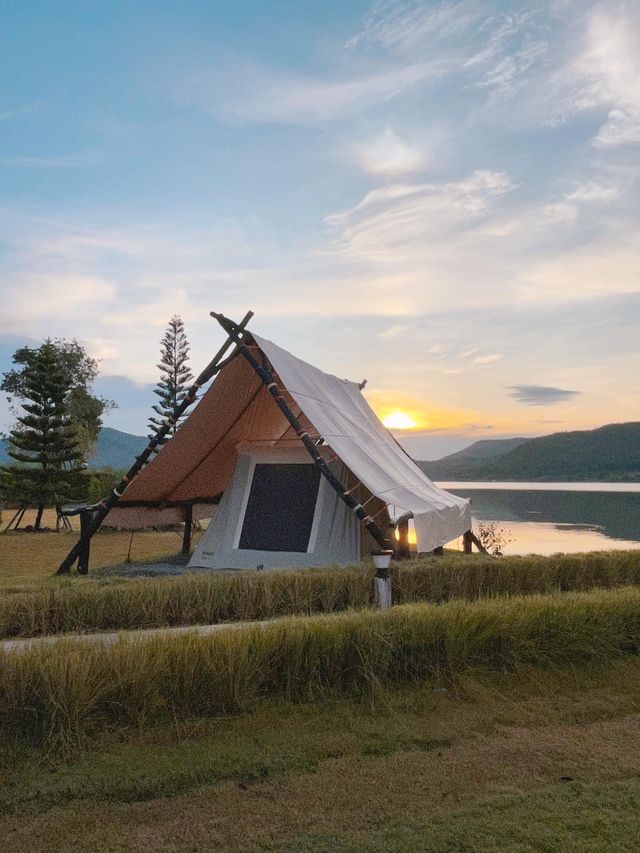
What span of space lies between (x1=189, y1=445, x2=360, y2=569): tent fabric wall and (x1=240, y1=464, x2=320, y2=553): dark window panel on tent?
0.06m

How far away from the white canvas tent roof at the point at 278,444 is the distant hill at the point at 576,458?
54.7 m

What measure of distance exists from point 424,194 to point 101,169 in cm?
392

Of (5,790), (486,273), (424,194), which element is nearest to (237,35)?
(424,194)

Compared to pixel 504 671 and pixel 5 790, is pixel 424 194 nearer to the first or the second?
pixel 504 671

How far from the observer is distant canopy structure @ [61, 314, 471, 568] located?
7.16 m

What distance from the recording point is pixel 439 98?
8.20 m

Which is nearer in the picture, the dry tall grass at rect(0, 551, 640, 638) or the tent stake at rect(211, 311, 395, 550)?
the dry tall grass at rect(0, 551, 640, 638)

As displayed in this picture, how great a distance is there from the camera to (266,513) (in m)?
8.05

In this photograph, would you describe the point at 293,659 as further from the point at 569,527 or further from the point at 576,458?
the point at 576,458

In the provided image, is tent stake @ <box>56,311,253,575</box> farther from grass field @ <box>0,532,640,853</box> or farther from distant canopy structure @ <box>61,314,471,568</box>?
grass field @ <box>0,532,640,853</box>

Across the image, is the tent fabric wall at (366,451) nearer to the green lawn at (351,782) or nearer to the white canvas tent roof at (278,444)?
the white canvas tent roof at (278,444)

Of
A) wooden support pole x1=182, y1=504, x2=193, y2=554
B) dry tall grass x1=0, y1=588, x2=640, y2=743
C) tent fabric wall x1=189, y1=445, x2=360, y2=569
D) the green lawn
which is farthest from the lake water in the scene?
the green lawn

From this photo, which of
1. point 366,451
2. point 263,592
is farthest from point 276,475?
point 263,592

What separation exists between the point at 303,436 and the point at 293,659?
337 centimetres
